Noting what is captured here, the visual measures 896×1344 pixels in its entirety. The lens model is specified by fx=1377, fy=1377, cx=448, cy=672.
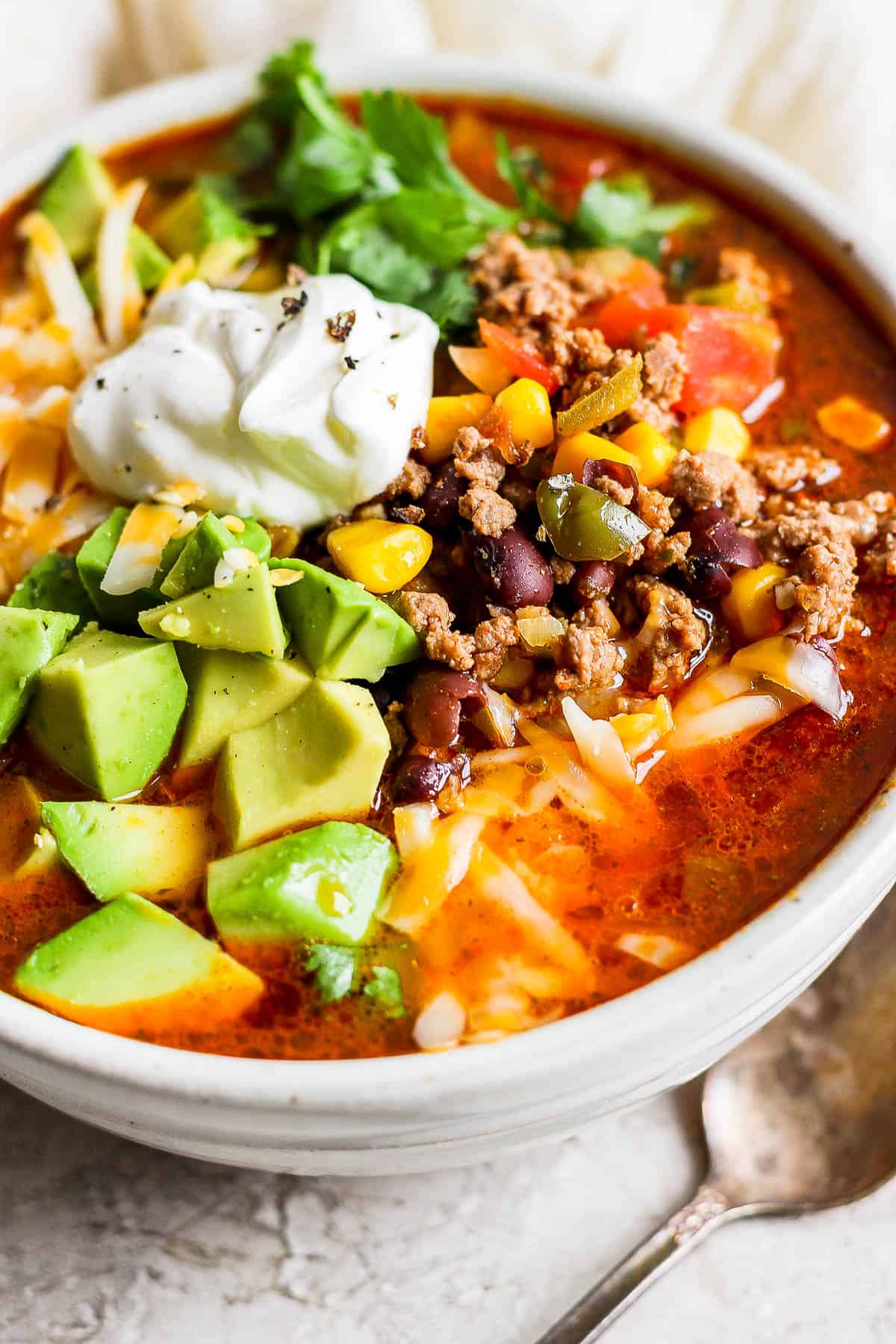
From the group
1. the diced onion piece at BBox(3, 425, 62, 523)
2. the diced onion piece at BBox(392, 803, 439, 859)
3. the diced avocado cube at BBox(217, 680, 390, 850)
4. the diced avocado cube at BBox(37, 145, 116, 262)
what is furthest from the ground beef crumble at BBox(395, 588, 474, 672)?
the diced avocado cube at BBox(37, 145, 116, 262)

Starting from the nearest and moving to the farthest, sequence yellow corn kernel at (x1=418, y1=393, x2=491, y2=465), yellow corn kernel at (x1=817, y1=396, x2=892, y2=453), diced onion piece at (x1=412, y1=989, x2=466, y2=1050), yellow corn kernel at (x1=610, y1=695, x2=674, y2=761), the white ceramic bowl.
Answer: the white ceramic bowl → diced onion piece at (x1=412, y1=989, x2=466, y2=1050) → yellow corn kernel at (x1=610, y1=695, x2=674, y2=761) → yellow corn kernel at (x1=418, y1=393, x2=491, y2=465) → yellow corn kernel at (x1=817, y1=396, x2=892, y2=453)

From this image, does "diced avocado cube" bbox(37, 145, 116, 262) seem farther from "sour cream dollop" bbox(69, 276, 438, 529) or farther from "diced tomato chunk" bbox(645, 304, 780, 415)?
"diced tomato chunk" bbox(645, 304, 780, 415)

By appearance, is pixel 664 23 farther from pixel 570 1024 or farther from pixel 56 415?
pixel 570 1024

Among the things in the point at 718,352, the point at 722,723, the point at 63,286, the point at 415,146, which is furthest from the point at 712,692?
the point at 63,286

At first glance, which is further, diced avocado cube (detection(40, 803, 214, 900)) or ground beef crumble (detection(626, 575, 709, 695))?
ground beef crumble (detection(626, 575, 709, 695))

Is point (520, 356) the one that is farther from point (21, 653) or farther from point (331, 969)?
point (331, 969)

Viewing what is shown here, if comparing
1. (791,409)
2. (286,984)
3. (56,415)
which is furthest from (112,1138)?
(791,409)
